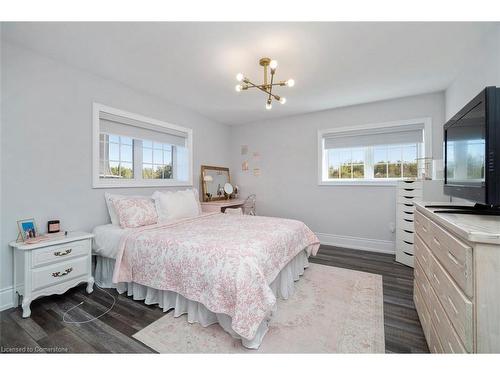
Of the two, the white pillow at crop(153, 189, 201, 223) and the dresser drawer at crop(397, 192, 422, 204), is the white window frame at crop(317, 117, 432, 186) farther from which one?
the white pillow at crop(153, 189, 201, 223)

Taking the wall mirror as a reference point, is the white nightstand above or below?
below

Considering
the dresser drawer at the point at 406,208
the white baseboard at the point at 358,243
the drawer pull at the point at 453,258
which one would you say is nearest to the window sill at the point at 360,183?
the dresser drawer at the point at 406,208

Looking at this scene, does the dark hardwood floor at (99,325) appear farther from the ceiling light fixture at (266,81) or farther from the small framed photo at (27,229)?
the ceiling light fixture at (266,81)

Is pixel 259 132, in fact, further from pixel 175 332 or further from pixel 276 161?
pixel 175 332

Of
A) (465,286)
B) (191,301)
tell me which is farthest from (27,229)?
(465,286)

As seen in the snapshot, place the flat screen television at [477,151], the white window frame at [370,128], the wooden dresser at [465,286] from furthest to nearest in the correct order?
1. the white window frame at [370,128]
2. the flat screen television at [477,151]
3. the wooden dresser at [465,286]

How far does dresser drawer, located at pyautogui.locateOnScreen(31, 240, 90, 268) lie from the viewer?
1939 millimetres

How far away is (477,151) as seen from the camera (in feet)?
4.41

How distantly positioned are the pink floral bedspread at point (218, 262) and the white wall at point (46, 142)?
90 centimetres

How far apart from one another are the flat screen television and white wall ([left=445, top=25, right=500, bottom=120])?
0.62 m

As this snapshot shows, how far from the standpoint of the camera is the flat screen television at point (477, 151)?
1178 millimetres

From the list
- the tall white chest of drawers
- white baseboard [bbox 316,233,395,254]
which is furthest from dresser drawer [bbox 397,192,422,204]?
white baseboard [bbox 316,233,395,254]

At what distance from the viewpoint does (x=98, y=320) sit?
6.09 ft

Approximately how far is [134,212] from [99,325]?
3.85 ft
